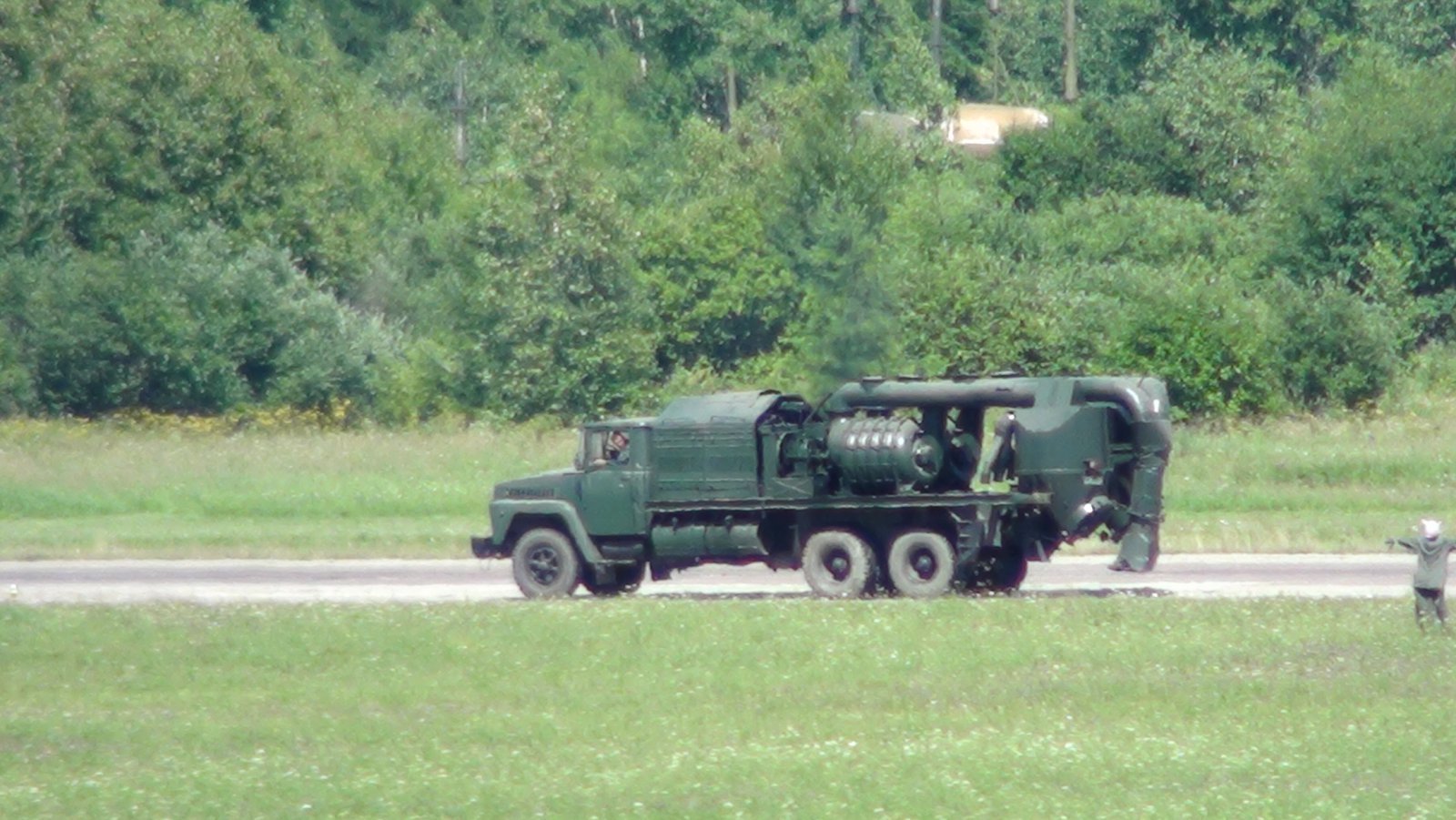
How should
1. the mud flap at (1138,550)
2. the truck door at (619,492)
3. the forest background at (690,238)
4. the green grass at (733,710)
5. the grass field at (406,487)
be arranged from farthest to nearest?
1. the forest background at (690,238)
2. the grass field at (406,487)
3. the truck door at (619,492)
4. the mud flap at (1138,550)
5. the green grass at (733,710)

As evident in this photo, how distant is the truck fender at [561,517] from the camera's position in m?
22.6

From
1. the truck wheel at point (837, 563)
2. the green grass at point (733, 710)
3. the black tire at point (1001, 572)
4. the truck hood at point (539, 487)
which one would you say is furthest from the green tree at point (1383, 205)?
the green grass at point (733, 710)

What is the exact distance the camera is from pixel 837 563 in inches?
858

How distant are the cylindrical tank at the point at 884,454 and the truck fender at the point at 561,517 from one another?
2874 mm

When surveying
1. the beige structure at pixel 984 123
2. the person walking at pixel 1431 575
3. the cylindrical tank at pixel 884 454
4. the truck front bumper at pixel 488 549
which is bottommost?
the truck front bumper at pixel 488 549

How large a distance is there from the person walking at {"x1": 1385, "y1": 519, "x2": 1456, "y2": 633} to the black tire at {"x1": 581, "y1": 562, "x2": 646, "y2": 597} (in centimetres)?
876

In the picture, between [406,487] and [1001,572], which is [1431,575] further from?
[406,487]

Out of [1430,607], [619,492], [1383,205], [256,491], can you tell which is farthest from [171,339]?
[1430,607]

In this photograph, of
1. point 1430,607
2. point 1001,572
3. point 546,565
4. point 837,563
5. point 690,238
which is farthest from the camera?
point 690,238

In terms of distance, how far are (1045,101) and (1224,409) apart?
137 feet

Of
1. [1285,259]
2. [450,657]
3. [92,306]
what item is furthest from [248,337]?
[450,657]

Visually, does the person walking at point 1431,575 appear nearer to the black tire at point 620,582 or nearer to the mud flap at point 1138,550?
the mud flap at point 1138,550

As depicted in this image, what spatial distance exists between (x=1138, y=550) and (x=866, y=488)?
2.89 meters

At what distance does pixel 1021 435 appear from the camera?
70.4 feet
